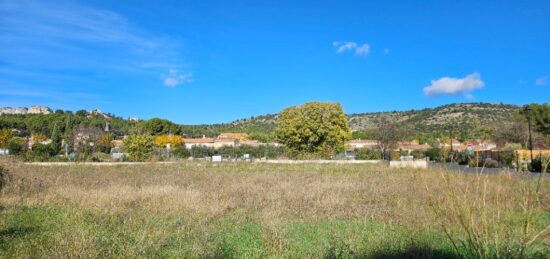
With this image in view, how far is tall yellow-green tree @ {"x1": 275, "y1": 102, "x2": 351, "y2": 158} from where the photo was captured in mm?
50406

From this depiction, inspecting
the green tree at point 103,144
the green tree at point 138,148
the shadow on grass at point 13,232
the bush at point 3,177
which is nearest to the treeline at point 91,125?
the green tree at point 103,144

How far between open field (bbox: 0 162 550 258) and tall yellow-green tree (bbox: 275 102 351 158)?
37046 mm

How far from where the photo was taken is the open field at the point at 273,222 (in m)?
4.29

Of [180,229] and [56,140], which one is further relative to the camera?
[56,140]

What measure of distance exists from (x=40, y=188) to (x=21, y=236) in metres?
7.09

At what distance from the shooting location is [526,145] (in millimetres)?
42531

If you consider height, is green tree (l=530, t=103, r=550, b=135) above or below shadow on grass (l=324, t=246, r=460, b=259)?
above

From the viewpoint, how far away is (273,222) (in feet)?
25.4

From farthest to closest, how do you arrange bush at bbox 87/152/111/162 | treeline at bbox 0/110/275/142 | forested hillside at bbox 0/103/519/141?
treeline at bbox 0/110/275/142, forested hillside at bbox 0/103/519/141, bush at bbox 87/152/111/162

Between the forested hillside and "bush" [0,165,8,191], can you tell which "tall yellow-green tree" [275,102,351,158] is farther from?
"bush" [0,165,8,191]

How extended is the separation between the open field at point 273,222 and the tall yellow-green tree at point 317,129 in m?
37.0

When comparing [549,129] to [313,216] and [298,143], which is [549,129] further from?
[313,216]

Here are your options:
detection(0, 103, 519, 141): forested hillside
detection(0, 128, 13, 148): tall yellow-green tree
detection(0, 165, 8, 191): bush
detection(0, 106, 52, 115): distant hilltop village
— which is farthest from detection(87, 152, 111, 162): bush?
detection(0, 106, 52, 115): distant hilltop village

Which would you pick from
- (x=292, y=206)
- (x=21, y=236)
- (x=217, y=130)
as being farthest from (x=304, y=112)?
(x=217, y=130)
